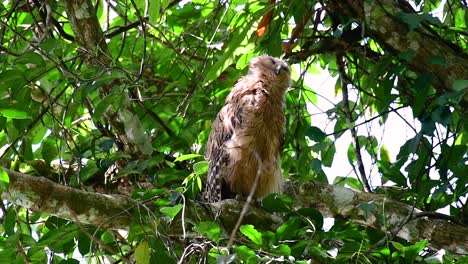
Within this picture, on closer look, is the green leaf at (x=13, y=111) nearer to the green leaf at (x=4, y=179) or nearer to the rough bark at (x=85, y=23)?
the green leaf at (x=4, y=179)

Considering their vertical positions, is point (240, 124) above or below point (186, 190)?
above

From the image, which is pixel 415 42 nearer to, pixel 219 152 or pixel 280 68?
pixel 280 68

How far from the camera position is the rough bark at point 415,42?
4566mm

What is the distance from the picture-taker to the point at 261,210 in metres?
4.53

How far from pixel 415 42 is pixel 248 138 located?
1.09m

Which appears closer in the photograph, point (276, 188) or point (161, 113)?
point (276, 188)

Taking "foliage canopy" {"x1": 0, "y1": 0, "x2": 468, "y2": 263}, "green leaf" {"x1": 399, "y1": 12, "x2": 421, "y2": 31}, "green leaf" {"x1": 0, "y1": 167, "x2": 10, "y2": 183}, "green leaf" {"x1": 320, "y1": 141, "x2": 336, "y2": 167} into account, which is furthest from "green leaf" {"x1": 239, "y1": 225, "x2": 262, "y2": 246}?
"green leaf" {"x1": 320, "y1": 141, "x2": 336, "y2": 167}

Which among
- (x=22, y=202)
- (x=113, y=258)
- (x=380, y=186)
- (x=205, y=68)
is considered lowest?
(x=113, y=258)

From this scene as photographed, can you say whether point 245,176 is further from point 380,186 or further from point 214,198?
point 380,186

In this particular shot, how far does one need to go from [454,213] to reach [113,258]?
1805mm

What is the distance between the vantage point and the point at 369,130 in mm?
5293

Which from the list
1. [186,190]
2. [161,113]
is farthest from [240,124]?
[186,190]

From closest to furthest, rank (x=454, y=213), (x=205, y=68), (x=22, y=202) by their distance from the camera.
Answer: (x=22, y=202), (x=454, y=213), (x=205, y=68)

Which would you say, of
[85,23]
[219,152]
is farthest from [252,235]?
[85,23]
